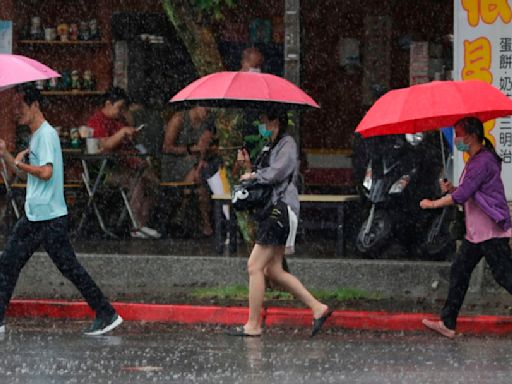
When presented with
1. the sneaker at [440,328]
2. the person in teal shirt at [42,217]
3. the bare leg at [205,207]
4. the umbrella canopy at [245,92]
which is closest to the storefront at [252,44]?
the bare leg at [205,207]

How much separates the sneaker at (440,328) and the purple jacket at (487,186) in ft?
3.10

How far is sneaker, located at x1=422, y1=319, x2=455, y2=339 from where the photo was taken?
12000mm

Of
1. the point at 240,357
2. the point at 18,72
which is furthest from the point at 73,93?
the point at 240,357

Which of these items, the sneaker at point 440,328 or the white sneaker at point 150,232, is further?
the white sneaker at point 150,232

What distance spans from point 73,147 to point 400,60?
4180 mm

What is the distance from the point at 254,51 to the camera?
1677cm

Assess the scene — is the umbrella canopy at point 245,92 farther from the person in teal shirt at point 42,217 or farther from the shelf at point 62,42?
the shelf at point 62,42

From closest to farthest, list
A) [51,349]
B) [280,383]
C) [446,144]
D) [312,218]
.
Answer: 1. [280,383]
2. [51,349]
3. [446,144]
4. [312,218]

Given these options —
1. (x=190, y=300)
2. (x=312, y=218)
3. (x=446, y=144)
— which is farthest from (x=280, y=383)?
(x=312, y=218)

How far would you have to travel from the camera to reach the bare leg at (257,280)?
11.8 meters

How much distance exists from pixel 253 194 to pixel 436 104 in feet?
5.16

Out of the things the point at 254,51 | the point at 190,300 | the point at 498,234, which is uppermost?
the point at 254,51

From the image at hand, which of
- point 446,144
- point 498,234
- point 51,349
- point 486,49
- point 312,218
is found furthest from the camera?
point 312,218

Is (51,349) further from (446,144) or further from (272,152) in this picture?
(446,144)
